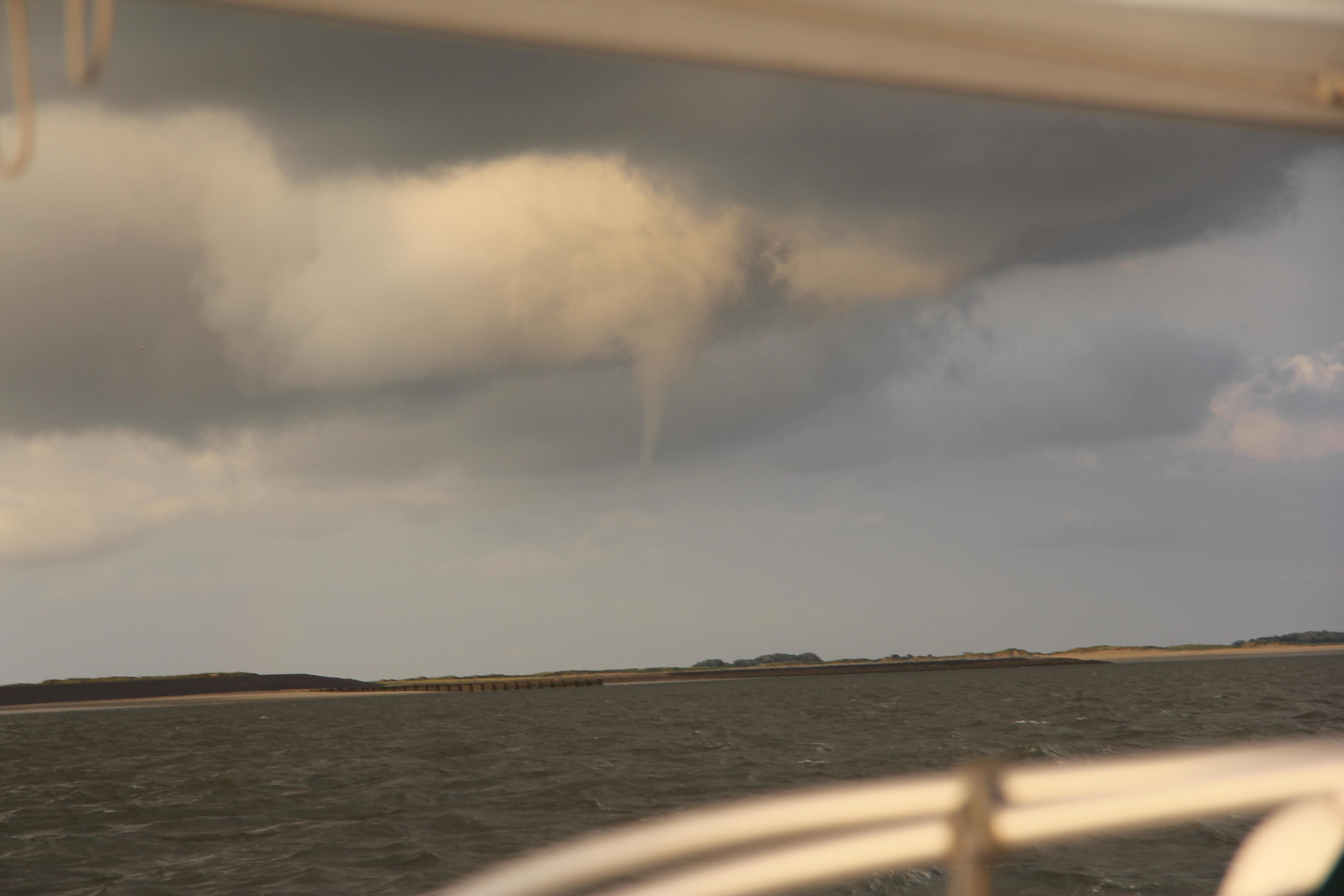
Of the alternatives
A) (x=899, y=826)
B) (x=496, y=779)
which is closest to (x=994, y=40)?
(x=899, y=826)

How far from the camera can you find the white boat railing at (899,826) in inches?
61.0

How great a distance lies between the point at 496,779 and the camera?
2478 centimetres

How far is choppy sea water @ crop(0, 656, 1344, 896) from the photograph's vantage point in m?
13.8

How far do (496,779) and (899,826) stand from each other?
→ 24.7 m

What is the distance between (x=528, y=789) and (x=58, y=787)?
14.6 meters

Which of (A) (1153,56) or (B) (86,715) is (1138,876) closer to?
(A) (1153,56)

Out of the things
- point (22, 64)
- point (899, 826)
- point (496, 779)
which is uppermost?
point (22, 64)

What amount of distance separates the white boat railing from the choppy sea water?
10.8 meters

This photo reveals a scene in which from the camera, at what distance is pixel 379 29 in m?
2.16

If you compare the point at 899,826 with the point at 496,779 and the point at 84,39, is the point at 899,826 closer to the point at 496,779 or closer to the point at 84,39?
the point at 84,39

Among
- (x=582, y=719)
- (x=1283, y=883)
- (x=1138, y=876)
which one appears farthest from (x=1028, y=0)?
(x=582, y=719)

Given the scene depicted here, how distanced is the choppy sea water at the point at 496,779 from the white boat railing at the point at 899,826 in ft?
35.5

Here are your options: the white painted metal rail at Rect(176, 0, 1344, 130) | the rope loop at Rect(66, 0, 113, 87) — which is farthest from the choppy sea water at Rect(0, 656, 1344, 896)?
the rope loop at Rect(66, 0, 113, 87)

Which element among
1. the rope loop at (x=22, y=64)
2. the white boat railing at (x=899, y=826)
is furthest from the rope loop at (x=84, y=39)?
the white boat railing at (x=899, y=826)
